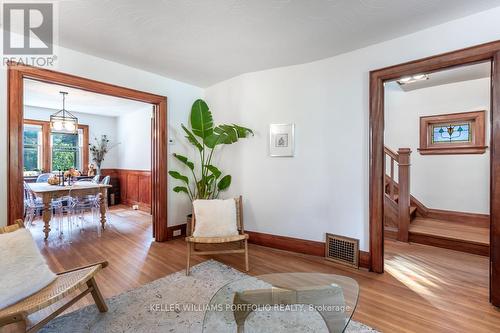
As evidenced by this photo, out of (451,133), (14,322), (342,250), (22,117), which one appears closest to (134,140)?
(22,117)

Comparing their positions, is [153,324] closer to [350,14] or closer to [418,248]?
[350,14]

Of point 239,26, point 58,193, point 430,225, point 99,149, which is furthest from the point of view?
point 99,149

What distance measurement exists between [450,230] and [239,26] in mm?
4004

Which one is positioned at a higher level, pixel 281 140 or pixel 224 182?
pixel 281 140

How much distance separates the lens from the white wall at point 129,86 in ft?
7.63

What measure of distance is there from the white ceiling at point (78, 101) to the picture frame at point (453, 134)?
5.74 m

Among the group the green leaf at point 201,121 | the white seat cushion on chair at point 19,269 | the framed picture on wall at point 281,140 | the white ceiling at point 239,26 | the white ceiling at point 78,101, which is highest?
the white ceiling at point 78,101

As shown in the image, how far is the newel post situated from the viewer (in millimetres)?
3472

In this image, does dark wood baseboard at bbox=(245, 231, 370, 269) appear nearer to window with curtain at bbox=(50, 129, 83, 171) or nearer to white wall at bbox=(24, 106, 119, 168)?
white wall at bbox=(24, 106, 119, 168)

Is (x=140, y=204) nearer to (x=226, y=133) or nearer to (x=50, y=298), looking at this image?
(x=226, y=133)

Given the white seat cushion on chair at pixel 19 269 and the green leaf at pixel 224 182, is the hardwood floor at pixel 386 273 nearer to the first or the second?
the white seat cushion on chair at pixel 19 269

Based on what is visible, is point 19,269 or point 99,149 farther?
point 99,149

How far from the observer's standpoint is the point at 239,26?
89.0 inches

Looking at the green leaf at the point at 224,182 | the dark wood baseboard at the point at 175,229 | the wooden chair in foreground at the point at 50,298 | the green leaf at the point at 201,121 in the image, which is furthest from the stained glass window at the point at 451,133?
the wooden chair in foreground at the point at 50,298
